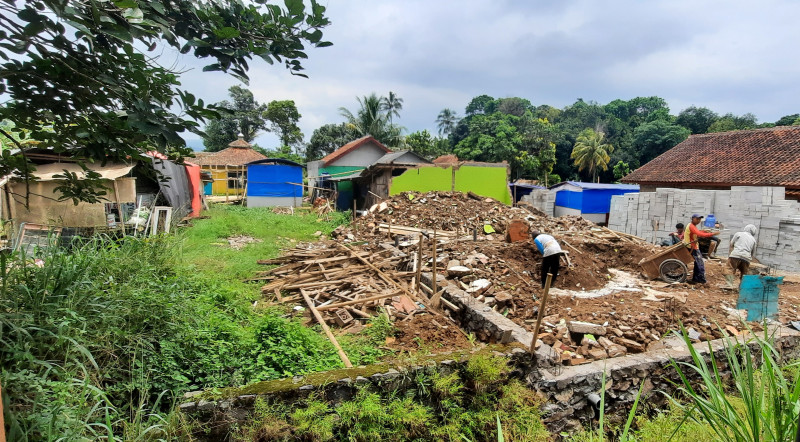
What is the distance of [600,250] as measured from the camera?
996 cm

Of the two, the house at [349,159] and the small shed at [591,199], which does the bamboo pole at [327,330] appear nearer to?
the small shed at [591,199]

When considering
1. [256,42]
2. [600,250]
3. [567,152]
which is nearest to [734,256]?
[600,250]

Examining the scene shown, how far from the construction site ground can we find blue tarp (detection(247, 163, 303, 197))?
10549 millimetres

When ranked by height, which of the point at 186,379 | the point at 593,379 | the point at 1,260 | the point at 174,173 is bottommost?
the point at 593,379

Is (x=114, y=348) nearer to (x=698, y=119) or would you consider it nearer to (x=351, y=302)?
(x=351, y=302)

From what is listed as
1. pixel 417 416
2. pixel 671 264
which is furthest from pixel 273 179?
pixel 417 416

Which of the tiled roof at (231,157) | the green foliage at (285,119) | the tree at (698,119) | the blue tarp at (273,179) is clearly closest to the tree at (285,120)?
the green foliage at (285,119)

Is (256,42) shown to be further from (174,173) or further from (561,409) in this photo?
(174,173)

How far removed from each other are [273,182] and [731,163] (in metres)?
22.1

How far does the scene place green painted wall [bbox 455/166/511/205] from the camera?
57.1 feet

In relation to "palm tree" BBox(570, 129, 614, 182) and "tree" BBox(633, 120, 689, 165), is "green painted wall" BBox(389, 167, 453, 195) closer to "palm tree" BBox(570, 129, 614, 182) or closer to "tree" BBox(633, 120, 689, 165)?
"palm tree" BBox(570, 129, 614, 182)

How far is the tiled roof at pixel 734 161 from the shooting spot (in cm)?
1499

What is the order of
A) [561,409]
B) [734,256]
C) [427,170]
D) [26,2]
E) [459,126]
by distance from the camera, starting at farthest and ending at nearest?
[459,126] < [427,170] < [734,256] < [561,409] < [26,2]

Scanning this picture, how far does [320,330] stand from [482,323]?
7.55ft
